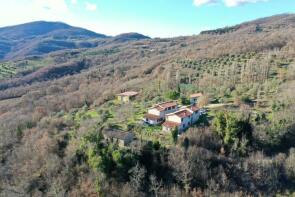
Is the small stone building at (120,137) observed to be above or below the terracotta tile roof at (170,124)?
below

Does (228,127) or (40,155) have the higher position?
(228,127)

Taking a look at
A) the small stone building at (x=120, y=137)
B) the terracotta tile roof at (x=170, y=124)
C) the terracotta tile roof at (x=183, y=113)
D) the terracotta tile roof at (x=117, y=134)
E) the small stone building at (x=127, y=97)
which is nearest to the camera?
the small stone building at (x=120, y=137)

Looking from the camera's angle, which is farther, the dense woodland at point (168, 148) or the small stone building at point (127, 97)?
the small stone building at point (127, 97)

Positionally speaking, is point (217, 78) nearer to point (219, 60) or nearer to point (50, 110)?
point (219, 60)

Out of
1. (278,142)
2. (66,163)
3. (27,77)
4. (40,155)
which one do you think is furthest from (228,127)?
(27,77)

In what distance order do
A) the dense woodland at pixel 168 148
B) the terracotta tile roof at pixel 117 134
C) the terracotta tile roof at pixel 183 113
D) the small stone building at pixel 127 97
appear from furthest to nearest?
the small stone building at pixel 127 97 → the terracotta tile roof at pixel 183 113 → the terracotta tile roof at pixel 117 134 → the dense woodland at pixel 168 148

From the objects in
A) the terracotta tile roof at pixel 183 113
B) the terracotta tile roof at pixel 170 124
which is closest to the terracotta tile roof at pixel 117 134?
the terracotta tile roof at pixel 170 124

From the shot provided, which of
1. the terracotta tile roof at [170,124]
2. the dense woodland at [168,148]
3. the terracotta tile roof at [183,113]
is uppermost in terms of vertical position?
the terracotta tile roof at [183,113]

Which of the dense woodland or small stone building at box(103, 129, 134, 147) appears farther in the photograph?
small stone building at box(103, 129, 134, 147)

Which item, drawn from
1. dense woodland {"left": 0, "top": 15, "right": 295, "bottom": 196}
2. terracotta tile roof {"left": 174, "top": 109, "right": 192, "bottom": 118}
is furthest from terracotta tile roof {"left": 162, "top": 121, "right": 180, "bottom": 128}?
dense woodland {"left": 0, "top": 15, "right": 295, "bottom": 196}

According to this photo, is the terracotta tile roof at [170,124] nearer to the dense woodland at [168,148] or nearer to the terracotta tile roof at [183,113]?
the terracotta tile roof at [183,113]

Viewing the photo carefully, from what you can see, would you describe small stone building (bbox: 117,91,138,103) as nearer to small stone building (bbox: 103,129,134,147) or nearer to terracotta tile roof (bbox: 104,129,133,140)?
terracotta tile roof (bbox: 104,129,133,140)
